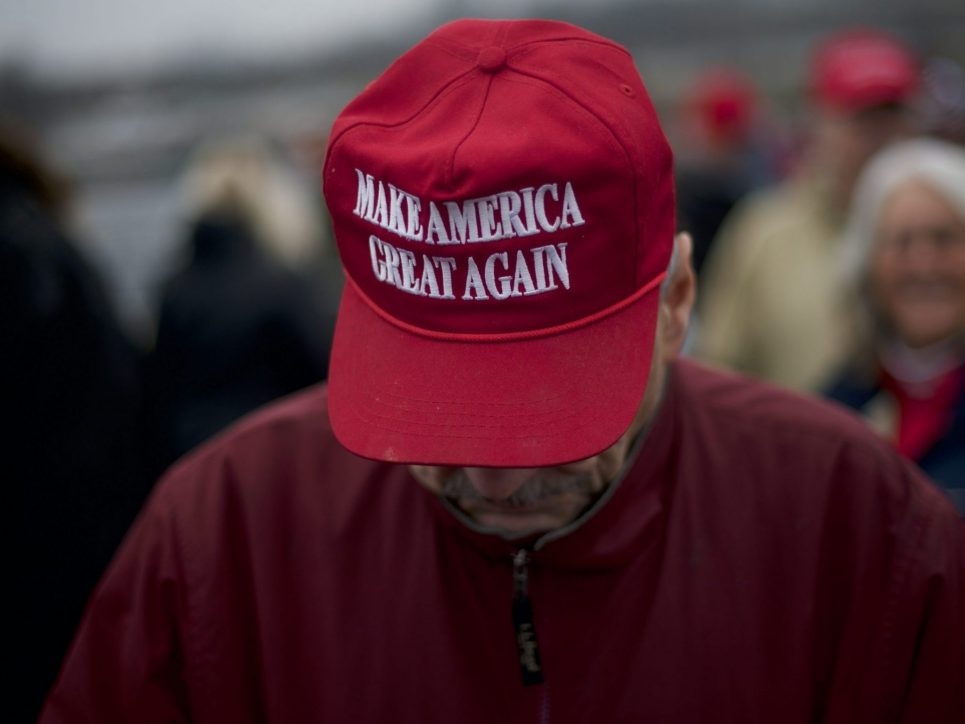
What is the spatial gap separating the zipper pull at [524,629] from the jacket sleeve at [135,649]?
45cm

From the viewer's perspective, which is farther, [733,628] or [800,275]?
[800,275]

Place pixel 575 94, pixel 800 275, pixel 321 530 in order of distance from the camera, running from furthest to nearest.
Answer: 1. pixel 800 275
2. pixel 321 530
3. pixel 575 94

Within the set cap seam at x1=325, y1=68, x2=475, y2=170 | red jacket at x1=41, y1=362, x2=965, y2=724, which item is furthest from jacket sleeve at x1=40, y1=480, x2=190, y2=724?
cap seam at x1=325, y1=68, x2=475, y2=170

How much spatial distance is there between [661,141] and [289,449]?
0.69 metres

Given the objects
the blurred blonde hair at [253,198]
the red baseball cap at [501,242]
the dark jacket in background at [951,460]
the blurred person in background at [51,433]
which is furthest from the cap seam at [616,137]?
the blurred blonde hair at [253,198]

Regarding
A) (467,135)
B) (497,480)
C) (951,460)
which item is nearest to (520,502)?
(497,480)

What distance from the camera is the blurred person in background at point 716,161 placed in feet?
19.2

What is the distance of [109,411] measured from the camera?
8.99ft

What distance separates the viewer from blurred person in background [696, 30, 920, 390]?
365 centimetres

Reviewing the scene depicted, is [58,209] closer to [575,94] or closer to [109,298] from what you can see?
[109,298]

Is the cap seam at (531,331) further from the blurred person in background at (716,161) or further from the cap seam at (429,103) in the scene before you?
the blurred person in background at (716,161)

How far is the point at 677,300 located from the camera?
61.2 inches

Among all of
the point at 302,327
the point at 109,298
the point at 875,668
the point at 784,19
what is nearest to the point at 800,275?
the point at 302,327

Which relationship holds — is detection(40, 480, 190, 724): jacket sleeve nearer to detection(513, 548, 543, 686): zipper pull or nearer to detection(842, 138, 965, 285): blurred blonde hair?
detection(513, 548, 543, 686): zipper pull
